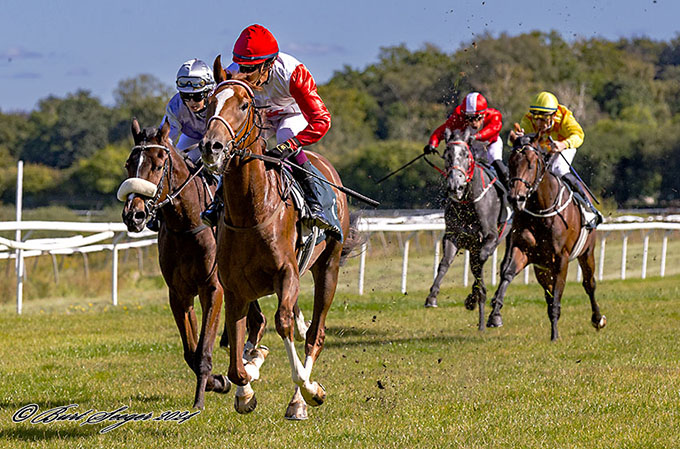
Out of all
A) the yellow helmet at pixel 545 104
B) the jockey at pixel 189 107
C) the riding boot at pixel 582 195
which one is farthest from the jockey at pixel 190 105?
the riding boot at pixel 582 195

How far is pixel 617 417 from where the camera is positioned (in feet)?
16.4

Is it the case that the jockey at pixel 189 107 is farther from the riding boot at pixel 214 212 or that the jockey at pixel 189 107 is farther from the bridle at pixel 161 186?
the riding boot at pixel 214 212

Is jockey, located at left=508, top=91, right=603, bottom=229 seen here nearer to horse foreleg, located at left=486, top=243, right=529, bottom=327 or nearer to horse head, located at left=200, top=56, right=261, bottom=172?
horse foreleg, located at left=486, top=243, right=529, bottom=327

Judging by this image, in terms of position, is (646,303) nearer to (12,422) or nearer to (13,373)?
(13,373)

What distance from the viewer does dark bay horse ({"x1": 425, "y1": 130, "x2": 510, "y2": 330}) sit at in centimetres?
900

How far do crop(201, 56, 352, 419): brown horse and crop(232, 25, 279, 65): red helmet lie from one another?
0.81 ft

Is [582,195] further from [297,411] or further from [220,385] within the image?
[297,411]

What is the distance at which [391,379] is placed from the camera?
6.46 metres

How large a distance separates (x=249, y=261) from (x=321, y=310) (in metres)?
1.04

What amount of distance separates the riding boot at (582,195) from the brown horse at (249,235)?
480 cm

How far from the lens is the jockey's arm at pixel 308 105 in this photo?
5.25 m

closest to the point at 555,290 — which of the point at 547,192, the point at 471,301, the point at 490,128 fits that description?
the point at 547,192

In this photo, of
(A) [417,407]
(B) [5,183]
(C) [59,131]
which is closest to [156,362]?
(A) [417,407]

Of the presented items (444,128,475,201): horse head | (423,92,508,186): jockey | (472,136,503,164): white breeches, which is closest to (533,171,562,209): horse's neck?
(444,128,475,201): horse head
